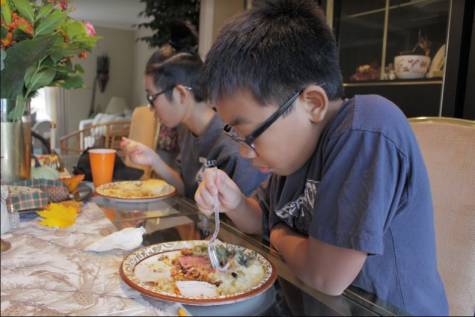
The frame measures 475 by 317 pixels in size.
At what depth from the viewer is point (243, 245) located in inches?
32.6

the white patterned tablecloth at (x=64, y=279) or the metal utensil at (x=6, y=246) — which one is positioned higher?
the metal utensil at (x=6, y=246)

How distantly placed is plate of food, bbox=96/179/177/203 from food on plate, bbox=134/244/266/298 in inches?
18.4

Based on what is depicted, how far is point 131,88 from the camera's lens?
26.1ft

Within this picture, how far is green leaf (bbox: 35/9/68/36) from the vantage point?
110cm

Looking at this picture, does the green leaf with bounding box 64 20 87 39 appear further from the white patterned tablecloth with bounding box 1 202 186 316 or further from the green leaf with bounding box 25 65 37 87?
the white patterned tablecloth with bounding box 1 202 186 316

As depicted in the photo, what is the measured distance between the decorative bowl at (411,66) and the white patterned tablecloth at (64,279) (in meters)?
1.76

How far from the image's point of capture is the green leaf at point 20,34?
109 centimetres

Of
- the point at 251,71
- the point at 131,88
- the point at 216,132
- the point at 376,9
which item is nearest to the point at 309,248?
the point at 251,71

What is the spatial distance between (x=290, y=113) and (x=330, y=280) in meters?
0.30

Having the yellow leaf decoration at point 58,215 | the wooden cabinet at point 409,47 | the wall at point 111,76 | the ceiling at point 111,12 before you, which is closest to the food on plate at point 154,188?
the yellow leaf decoration at point 58,215

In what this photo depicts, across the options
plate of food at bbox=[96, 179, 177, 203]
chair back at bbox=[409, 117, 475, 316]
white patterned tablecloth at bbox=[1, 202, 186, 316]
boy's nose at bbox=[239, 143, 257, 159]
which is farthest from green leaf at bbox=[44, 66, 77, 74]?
chair back at bbox=[409, 117, 475, 316]

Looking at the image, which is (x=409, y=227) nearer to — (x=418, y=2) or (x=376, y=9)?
(x=418, y=2)

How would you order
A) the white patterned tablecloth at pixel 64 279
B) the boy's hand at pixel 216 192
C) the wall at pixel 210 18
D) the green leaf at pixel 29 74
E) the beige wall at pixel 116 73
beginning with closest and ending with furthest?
the white patterned tablecloth at pixel 64 279 → the boy's hand at pixel 216 192 → the green leaf at pixel 29 74 → the wall at pixel 210 18 → the beige wall at pixel 116 73

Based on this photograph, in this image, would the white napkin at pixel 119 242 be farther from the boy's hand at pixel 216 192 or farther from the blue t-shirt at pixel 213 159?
the blue t-shirt at pixel 213 159
